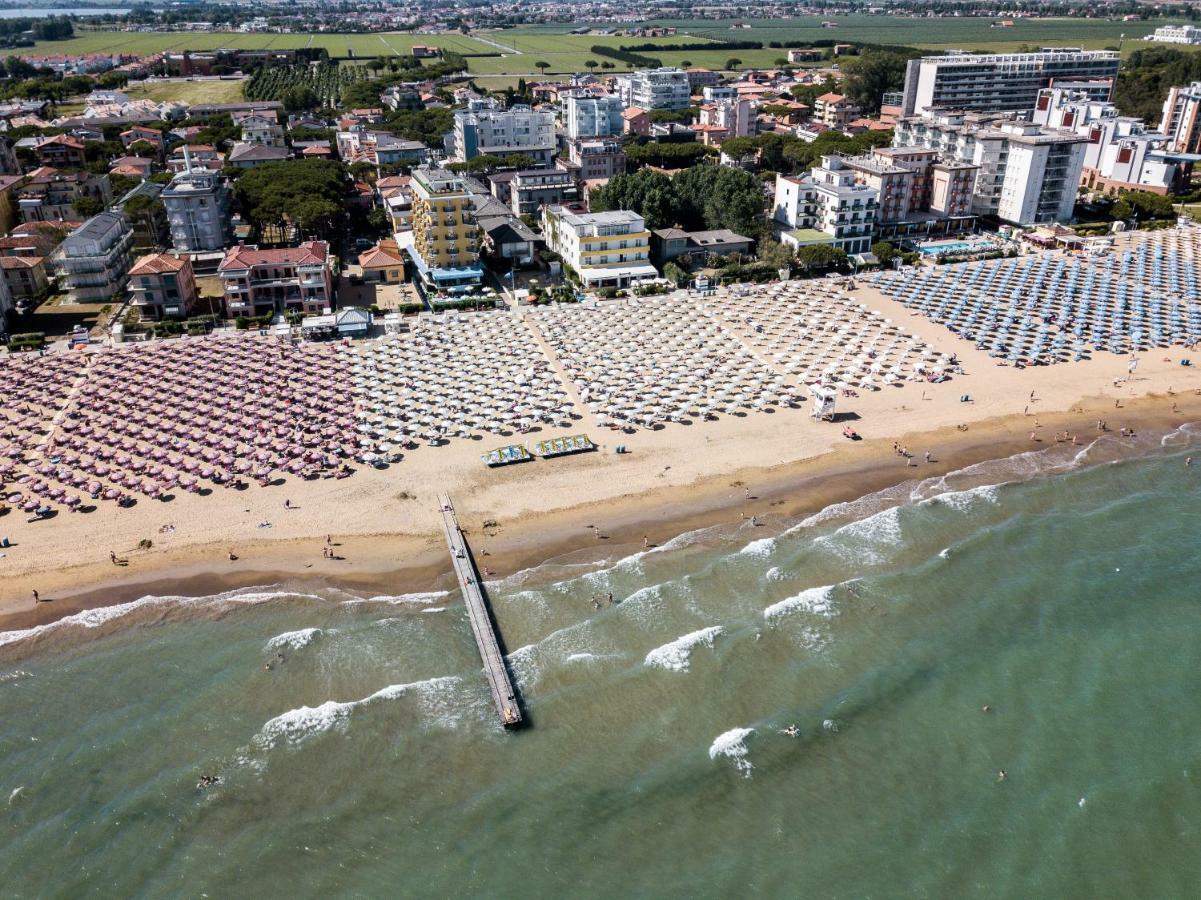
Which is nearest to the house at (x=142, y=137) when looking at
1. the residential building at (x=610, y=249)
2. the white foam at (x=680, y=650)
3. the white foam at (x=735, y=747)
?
the residential building at (x=610, y=249)

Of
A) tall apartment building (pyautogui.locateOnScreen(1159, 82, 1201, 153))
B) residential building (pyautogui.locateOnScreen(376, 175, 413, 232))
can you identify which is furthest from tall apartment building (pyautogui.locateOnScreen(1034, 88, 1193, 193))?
residential building (pyautogui.locateOnScreen(376, 175, 413, 232))

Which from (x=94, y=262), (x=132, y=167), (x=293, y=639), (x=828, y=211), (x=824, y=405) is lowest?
(x=293, y=639)

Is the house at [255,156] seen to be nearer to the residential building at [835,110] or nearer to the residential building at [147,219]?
the residential building at [147,219]

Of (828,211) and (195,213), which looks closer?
(828,211)

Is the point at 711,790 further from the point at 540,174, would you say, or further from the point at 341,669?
the point at 540,174

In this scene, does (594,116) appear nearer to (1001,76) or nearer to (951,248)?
(1001,76)

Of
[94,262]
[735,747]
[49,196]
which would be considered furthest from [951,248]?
[49,196]
